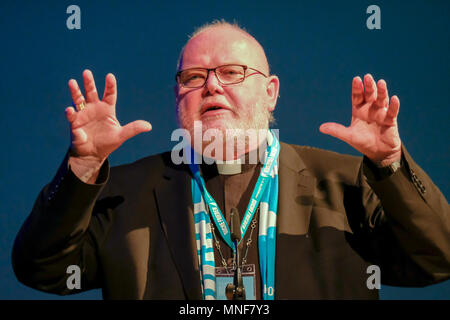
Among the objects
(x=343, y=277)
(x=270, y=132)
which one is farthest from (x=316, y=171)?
(x=343, y=277)

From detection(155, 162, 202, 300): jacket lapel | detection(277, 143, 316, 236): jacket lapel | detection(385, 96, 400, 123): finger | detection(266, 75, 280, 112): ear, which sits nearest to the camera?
detection(385, 96, 400, 123): finger

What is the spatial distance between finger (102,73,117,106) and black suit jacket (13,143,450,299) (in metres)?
0.28

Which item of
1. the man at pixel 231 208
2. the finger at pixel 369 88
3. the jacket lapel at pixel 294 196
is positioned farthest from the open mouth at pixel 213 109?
the finger at pixel 369 88

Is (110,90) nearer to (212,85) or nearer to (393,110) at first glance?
(212,85)

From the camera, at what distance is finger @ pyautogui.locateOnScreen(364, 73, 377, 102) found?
5.91 feet

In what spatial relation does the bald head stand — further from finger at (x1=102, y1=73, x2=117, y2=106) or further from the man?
finger at (x1=102, y1=73, x2=117, y2=106)

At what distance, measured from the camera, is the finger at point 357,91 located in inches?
73.0

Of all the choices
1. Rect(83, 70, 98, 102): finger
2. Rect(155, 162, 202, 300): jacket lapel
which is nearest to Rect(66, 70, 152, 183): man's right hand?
Rect(83, 70, 98, 102): finger

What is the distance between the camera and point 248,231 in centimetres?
231

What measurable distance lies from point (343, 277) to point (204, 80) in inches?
43.7

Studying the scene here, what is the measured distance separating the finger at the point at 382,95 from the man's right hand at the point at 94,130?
0.86 m

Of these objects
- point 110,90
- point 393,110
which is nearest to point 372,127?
point 393,110

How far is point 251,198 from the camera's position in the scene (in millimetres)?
2283
